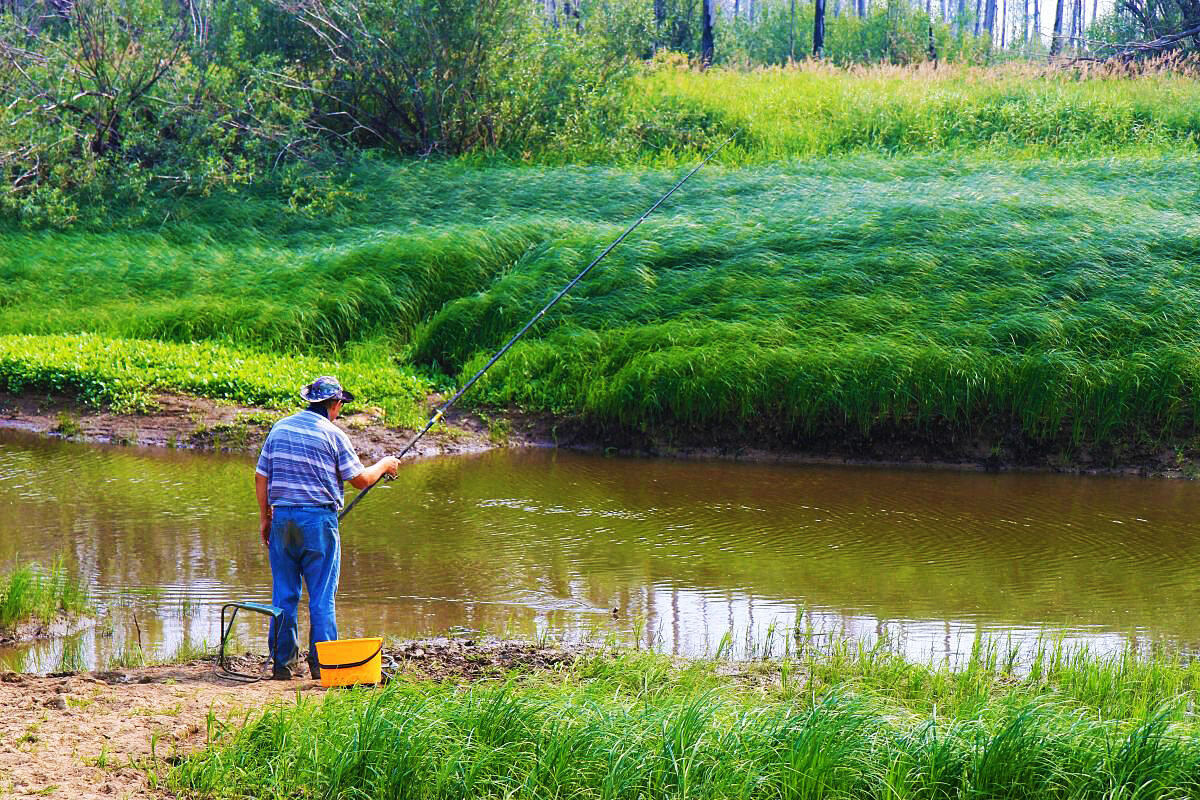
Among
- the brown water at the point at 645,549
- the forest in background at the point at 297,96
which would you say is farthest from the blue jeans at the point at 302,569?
the forest in background at the point at 297,96

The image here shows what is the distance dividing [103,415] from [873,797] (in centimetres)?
1073

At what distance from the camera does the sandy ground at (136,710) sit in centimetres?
440

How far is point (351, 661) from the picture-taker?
543cm

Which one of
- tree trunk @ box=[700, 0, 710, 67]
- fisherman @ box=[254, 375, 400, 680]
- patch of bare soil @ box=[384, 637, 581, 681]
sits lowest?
patch of bare soil @ box=[384, 637, 581, 681]

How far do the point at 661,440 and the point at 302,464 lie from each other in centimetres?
720

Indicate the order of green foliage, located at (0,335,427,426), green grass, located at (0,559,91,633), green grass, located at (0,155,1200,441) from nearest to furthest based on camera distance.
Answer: green grass, located at (0,559,91,633) → green grass, located at (0,155,1200,441) → green foliage, located at (0,335,427,426)

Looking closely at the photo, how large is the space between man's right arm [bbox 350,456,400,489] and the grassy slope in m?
6.56

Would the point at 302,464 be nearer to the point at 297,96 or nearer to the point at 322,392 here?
the point at 322,392

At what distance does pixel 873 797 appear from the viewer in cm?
430

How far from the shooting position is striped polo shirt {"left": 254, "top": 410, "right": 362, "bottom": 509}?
5.96m

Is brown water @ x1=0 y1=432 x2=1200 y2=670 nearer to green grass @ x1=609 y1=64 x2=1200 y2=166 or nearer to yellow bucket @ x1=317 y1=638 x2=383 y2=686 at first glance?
yellow bucket @ x1=317 y1=638 x2=383 y2=686

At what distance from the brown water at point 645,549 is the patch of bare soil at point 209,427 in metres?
0.42

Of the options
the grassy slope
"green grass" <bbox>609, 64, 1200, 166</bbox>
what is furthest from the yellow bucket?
"green grass" <bbox>609, 64, 1200, 166</bbox>

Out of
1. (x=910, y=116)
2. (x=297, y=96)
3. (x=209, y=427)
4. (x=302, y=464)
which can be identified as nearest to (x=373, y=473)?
(x=302, y=464)
